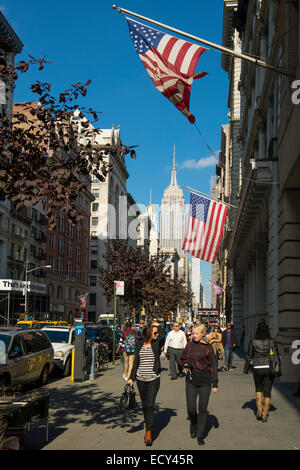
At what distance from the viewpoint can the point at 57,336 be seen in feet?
70.2

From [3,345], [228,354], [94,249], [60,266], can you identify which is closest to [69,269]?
[60,266]

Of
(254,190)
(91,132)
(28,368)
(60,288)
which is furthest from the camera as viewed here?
(60,288)

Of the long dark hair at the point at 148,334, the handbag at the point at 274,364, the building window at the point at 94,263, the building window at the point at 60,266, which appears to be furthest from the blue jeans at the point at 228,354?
the building window at the point at 94,263

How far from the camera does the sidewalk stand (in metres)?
8.64

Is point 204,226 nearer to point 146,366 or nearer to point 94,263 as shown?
point 146,366

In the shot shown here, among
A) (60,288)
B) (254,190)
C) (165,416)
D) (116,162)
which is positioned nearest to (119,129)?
(116,162)

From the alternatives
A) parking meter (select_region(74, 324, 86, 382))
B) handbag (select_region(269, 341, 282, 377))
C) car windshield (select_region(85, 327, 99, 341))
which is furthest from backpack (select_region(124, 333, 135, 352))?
car windshield (select_region(85, 327, 99, 341))

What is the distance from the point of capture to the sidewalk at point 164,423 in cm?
864

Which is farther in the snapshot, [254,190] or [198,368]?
[254,190]

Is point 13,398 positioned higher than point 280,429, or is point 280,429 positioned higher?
point 13,398

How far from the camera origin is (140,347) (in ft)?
31.1
